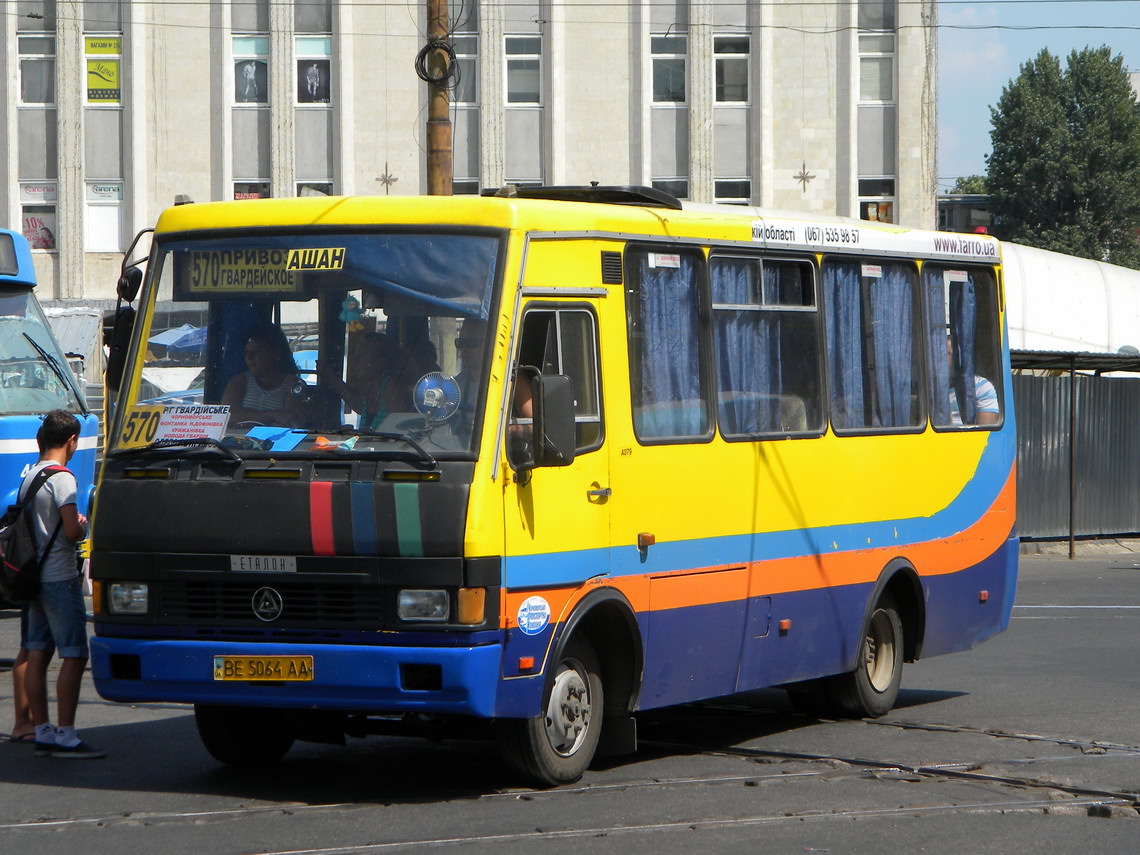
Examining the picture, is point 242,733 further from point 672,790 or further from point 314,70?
point 314,70

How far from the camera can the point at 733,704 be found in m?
10.9

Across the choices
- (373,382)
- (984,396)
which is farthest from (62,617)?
(984,396)

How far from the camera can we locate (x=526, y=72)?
131ft

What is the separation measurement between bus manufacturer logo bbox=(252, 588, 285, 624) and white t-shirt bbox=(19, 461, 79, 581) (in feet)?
5.98

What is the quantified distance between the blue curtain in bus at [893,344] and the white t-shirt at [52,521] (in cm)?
459

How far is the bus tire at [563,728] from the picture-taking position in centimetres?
758

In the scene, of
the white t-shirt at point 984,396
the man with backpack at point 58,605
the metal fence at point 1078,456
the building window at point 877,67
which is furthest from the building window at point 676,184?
the man with backpack at point 58,605

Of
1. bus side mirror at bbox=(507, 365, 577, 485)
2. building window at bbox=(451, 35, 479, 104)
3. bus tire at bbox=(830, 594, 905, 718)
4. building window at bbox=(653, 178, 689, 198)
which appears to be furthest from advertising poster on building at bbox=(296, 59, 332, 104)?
bus side mirror at bbox=(507, 365, 577, 485)

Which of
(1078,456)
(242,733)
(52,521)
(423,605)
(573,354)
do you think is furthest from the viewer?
(1078,456)

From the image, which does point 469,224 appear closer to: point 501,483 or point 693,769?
point 501,483

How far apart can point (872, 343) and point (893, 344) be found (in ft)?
0.92

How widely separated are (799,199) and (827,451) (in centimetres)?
3125

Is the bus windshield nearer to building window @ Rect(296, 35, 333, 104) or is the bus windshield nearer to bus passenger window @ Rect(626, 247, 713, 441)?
bus passenger window @ Rect(626, 247, 713, 441)

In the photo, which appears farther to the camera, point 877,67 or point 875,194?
point 875,194
